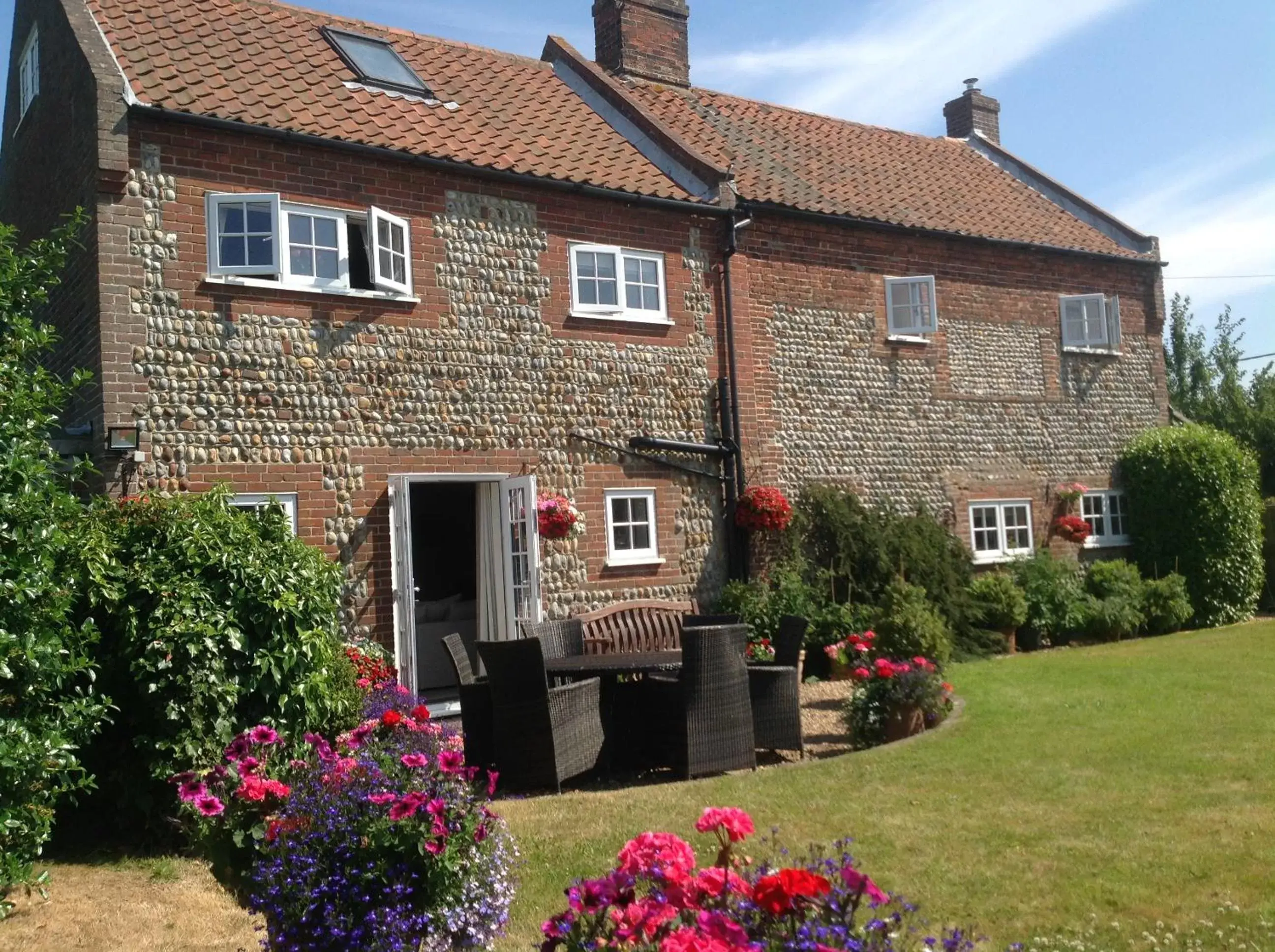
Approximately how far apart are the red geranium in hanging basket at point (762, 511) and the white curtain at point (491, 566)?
317cm

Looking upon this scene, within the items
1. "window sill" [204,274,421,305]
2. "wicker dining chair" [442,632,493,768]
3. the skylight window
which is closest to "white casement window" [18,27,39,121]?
the skylight window

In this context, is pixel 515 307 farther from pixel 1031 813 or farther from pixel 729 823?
pixel 729 823

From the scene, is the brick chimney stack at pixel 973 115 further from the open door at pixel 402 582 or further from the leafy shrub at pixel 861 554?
the open door at pixel 402 582

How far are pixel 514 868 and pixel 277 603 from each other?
2210 millimetres

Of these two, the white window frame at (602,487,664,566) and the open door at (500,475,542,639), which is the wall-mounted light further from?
the white window frame at (602,487,664,566)

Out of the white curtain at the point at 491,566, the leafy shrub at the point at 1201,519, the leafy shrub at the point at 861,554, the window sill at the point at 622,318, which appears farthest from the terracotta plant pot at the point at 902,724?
the leafy shrub at the point at 1201,519

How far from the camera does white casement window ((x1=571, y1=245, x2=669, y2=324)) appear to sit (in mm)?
13383

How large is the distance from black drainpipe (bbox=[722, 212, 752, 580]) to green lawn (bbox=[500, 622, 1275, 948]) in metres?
4.24

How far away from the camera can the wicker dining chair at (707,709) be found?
26.9ft

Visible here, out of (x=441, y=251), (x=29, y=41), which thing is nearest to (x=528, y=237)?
(x=441, y=251)

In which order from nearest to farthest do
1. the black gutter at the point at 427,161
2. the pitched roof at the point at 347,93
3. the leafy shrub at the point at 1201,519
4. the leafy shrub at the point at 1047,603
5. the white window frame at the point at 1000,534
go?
the black gutter at the point at 427,161 < the pitched roof at the point at 347,93 < the leafy shrub at the point at 1047,603 < the white window frame at the point at 1000,534 < the leafy shrub at the point at 1201,519

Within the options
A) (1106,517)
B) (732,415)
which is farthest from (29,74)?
(1106,517)

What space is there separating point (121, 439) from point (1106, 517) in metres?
15.0

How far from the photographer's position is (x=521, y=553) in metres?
12.2
